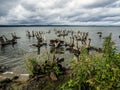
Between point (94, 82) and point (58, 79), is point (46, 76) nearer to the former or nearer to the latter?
point (58, 79)

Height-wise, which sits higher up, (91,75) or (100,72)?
(100,72)

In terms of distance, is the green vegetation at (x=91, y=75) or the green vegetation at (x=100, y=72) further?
the green vegetation at (x=91, y=75)

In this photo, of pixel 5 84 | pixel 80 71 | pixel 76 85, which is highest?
pixel 80 71

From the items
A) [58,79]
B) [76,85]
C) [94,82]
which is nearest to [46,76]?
[58,79]

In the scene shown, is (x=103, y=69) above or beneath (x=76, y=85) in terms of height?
above

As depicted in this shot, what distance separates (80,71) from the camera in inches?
396

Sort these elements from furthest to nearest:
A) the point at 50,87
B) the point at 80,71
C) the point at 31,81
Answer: the point at 31,81, the point at 50,87, the point at 80,71

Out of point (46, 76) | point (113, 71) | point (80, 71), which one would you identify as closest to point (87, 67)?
point (80, 71)

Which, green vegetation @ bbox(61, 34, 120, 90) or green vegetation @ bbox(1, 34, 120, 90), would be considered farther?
green vegetation @ bbox(1, 34, 120, 90)

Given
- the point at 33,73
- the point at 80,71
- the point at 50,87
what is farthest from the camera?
the point at 33,73

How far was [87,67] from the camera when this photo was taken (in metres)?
10.1

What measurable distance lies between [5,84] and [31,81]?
5.86ft

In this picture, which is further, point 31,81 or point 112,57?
point 31,81

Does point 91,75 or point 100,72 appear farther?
point 91,75
